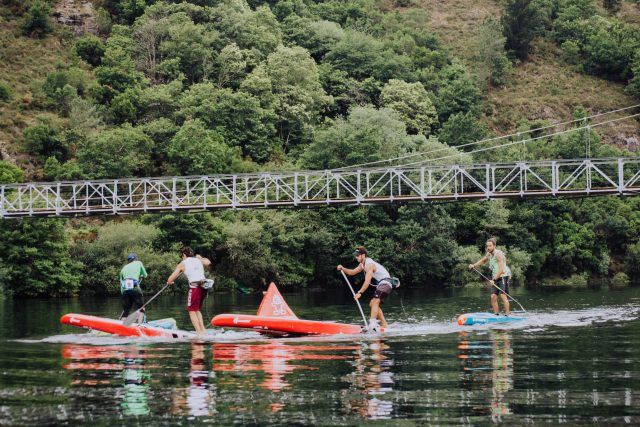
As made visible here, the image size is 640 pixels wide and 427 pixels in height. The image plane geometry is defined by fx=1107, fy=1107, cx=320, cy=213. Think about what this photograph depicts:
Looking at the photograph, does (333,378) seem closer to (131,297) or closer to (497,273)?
(131,297)

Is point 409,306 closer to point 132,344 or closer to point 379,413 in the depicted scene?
point 132,344

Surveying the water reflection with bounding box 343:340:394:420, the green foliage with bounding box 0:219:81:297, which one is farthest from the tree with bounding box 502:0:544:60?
the water reflection with bounding box 343:340:394:420

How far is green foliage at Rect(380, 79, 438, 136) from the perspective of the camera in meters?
113

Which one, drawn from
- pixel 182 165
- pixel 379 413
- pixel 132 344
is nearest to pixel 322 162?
pixel 182 165

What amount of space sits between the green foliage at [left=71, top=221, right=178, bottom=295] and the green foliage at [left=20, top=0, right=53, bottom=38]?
46.5 metres

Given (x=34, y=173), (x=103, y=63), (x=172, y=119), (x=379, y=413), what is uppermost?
(x=103, y=63)

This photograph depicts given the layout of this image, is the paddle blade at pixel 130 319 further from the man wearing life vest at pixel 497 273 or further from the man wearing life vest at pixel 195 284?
the man wearing life vest at pixel 497 273

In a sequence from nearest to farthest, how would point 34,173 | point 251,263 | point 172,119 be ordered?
point 251,263
point 34,173
point 172,119

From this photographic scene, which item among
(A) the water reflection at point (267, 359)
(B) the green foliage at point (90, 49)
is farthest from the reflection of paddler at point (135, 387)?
(B) the green foliage at point (90, 49)

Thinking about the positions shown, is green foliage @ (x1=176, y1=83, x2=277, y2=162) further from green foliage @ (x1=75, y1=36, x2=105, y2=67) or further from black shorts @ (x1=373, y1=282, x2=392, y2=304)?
black shorts @ (x1=373, y1=282, x2=392, y2=304)

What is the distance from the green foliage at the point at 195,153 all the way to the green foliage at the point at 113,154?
8.56ft

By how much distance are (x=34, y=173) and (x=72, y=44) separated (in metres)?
30.1

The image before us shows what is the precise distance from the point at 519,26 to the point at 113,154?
7380cm

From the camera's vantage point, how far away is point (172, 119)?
100 m
